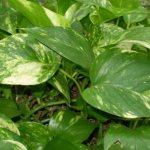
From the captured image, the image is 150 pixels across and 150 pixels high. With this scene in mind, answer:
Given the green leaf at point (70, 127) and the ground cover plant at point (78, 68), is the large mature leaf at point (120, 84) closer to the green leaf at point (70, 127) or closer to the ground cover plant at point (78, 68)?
the ground cover plant at point (78, 68)

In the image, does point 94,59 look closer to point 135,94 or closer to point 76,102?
point 135,94

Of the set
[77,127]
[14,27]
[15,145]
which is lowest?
[77,127]

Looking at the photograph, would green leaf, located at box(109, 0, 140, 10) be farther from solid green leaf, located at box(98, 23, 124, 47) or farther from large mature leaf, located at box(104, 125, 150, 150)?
large mature leaf, located at box(104, 125, 150, 150)

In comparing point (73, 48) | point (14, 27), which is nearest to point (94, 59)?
point (73, 48)

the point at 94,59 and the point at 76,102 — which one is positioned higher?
the point at 94,59

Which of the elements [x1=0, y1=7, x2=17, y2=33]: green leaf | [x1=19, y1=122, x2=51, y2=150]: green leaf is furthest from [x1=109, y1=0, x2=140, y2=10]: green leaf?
[x1=19, y1=122, x2=51, y2=150]: green leaf

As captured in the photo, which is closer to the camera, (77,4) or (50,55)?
(50,55)

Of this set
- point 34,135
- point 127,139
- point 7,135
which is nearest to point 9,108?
point 34,135
